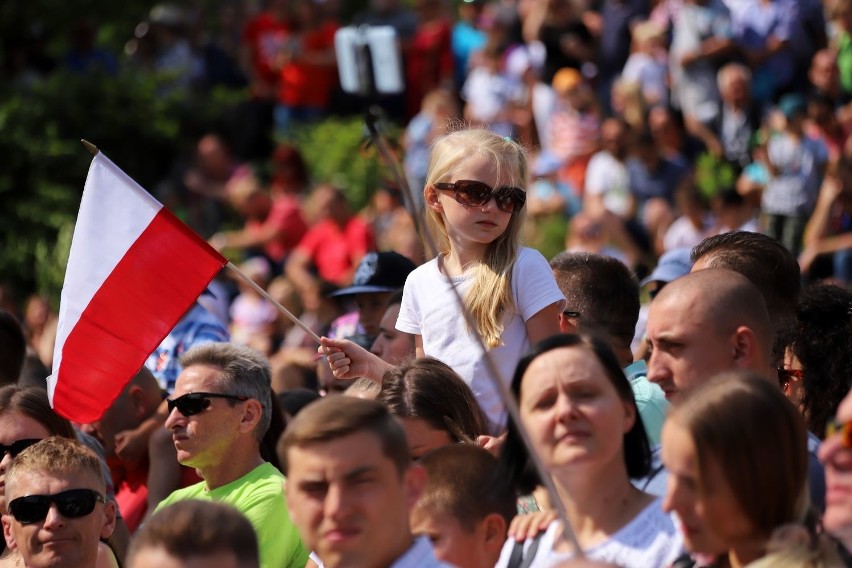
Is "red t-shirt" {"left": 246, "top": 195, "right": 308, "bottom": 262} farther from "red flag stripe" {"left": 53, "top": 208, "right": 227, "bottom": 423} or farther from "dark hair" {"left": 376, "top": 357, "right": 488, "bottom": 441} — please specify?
"dark hair" {"left": 376, "top": 357, "right": 488, "bottom": 441}

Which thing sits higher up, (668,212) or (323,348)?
(323,348)

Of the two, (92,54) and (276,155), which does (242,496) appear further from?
(92,54)

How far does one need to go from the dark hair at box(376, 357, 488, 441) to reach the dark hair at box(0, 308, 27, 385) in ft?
8.65

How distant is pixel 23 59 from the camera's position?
1803 centimetres

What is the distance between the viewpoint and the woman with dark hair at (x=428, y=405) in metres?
5.75

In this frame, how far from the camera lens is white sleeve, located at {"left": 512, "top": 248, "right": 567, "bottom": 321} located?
611 centimetres

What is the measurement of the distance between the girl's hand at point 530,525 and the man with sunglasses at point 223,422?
6.10 feet

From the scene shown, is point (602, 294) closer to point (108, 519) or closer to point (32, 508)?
point (108, 519)

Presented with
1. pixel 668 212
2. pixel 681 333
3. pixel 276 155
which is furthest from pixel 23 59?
pixel 681 333

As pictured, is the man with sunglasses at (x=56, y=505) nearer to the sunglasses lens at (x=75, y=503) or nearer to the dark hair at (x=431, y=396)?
the sunglasses lens at (x=75, y=503)

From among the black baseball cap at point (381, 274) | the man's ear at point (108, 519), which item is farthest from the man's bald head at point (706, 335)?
the black baseball cap at point (381, 274)

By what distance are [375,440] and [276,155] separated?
12.3 metres

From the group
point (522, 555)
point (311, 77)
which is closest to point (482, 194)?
point (522, 555)

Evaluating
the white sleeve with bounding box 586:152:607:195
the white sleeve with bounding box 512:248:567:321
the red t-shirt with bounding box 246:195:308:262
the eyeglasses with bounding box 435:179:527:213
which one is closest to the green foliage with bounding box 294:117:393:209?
the red t-shirt with bounding box 246:195:308:262
